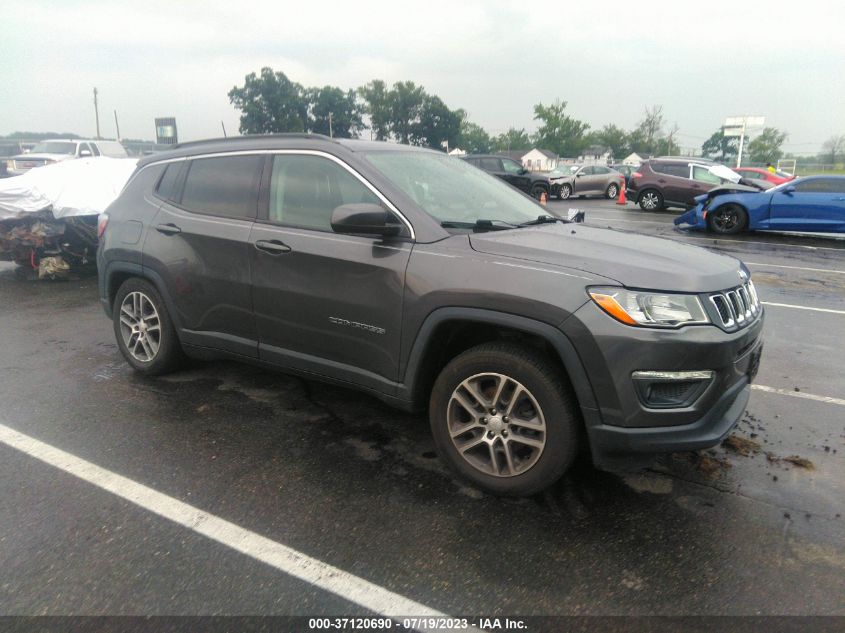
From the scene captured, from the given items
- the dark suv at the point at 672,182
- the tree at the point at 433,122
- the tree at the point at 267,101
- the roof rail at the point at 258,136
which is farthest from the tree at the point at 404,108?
the roof rail at the point at 258,136

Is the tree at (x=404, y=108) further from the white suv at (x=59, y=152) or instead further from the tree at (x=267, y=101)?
the white suv at (x=59, y=152)

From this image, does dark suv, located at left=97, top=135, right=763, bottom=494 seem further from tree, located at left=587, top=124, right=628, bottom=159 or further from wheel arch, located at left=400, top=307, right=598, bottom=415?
tree, located at left=587, top=124, right=628, bottom=159

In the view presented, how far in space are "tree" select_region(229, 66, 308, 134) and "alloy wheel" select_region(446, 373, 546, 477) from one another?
8874cm

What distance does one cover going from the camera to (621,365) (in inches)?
104

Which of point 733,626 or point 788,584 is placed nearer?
point 733,626

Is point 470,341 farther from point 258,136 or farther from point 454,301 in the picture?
point 258,136

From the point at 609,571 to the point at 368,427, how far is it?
178 centimetres

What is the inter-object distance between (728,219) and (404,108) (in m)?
89.0

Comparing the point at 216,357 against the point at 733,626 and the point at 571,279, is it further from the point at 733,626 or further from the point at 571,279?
the point at 733,626

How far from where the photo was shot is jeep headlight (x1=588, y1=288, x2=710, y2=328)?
266 centimetres

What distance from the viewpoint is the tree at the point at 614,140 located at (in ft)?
323

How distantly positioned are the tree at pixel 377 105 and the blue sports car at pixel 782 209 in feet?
282

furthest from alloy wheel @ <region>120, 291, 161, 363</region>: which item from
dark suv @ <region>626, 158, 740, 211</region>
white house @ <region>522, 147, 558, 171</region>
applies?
white house @ <region>522, 147, 558, 171</region>

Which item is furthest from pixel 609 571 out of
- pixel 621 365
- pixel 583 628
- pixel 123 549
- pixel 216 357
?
pixel 216 357
